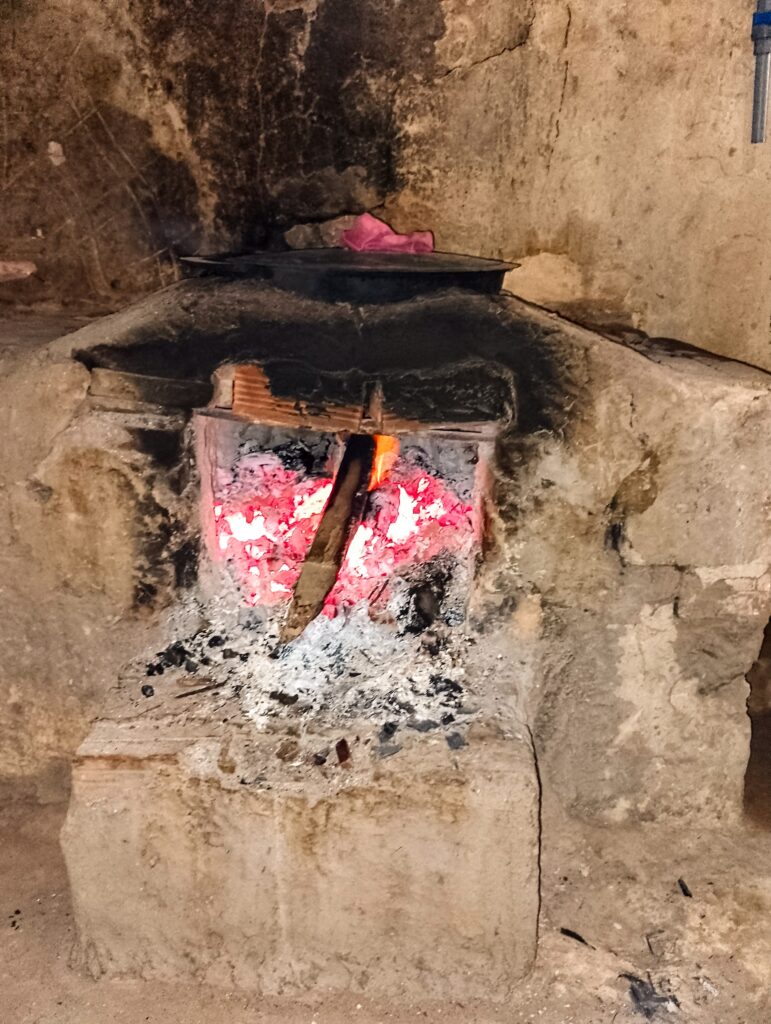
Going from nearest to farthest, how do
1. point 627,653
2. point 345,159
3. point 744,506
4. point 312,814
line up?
1. point 312,814
2. point 744,506
3. point 627,653
4. point 345,159

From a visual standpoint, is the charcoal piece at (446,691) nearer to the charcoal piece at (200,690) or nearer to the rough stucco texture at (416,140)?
the charcoal piece at (200,690)

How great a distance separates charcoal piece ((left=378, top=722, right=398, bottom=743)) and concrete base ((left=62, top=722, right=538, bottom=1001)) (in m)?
0.03

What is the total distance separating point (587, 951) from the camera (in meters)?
2.12

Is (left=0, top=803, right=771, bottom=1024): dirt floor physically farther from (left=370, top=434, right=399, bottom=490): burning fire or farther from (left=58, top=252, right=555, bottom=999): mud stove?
(left=370, top=434, right=399, bottom=490): burning fire

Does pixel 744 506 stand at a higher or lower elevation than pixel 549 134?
lower

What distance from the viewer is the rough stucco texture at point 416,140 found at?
2316mm

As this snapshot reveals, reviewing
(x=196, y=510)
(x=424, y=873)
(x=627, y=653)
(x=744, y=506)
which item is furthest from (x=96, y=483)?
(x=744, y=506)

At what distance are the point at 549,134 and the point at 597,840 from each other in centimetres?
199

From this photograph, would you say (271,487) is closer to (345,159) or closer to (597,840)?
(345,159)

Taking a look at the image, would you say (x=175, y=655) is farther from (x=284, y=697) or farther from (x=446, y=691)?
(x=446, y=691)

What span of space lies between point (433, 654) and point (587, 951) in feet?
2.68

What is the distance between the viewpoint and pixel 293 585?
234 centimetres

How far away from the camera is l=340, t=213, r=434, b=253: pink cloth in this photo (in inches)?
93.0

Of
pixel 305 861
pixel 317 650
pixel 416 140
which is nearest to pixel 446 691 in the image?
pixel 317 650
